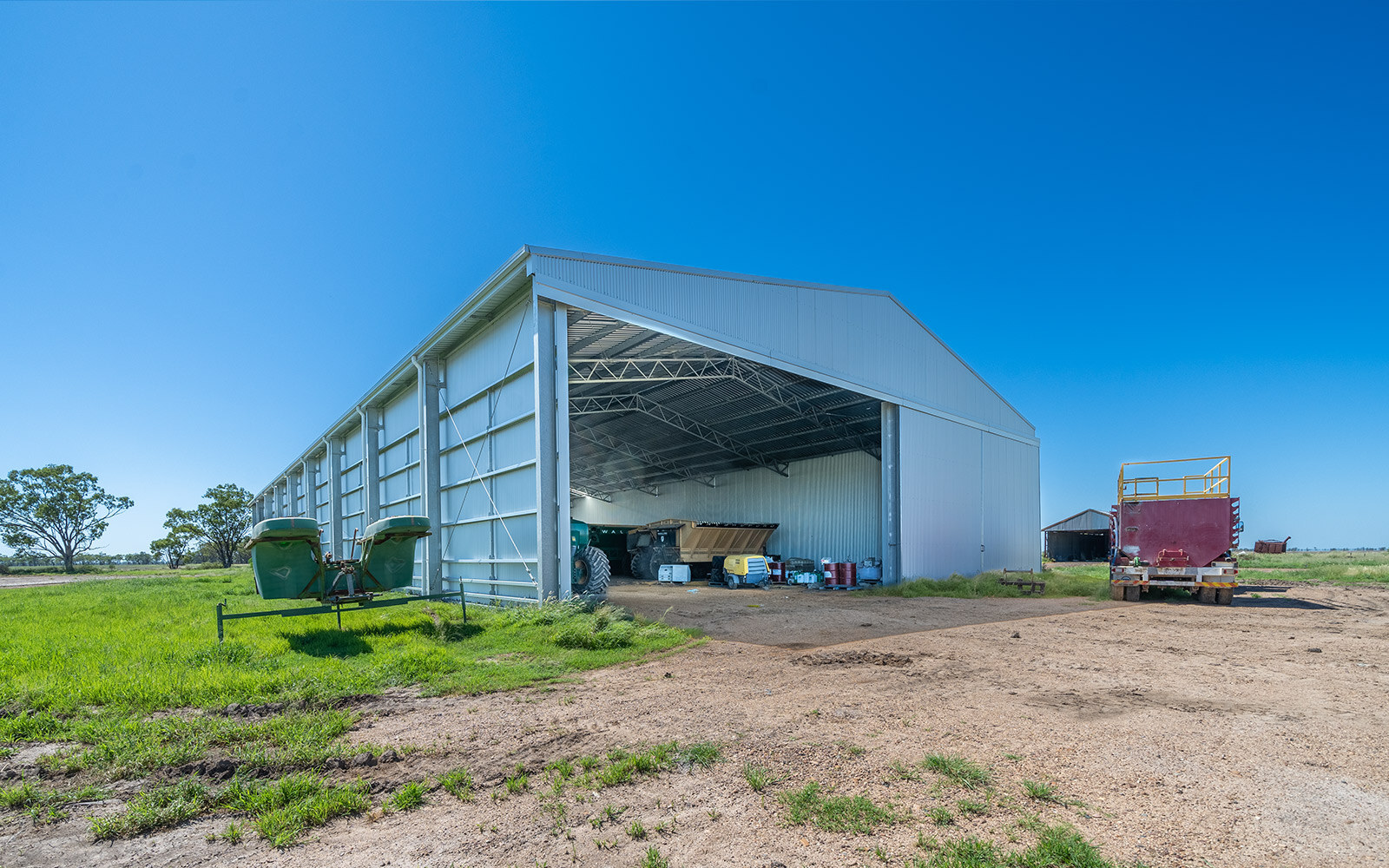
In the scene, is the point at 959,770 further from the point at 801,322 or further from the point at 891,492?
Result: the point at 891,492

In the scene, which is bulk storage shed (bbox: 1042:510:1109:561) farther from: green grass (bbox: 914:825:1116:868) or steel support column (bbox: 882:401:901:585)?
green grass (bbox: 914:825:1116:868)

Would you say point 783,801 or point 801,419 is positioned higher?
point 801,419

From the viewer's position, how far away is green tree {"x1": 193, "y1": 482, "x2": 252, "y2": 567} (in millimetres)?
63562

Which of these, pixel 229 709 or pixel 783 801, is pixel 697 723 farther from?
pixel 229 709

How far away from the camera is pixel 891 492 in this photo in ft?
76.2

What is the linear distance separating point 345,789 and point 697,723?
2.88 metres

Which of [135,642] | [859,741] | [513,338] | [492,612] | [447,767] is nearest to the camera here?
[447,767]

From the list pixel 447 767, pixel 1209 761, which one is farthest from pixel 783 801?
pixel 1209 761

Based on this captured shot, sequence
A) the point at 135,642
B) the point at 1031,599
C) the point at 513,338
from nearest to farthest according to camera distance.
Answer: the point at 135,642
the point at 513,338
the point at 1031,599

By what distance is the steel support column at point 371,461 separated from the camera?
86.1 feet

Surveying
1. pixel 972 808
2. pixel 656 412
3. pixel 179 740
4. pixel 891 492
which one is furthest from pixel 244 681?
pixel 656 412

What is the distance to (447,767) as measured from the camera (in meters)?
5.12

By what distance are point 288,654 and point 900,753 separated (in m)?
8.37

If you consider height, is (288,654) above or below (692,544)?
above
